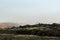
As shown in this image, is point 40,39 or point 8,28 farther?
point 8,28

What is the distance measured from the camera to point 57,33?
47.5 metres

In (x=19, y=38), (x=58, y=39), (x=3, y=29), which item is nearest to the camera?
(x=58, y=39)

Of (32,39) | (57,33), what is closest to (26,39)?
(32,39)

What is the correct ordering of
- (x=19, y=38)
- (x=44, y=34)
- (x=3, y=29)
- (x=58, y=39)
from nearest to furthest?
(x=58, y=39) → (x=19, y=38) → (x=44, y=34) → (x=3, y=29)

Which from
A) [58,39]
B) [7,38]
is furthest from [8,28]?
[58,39]

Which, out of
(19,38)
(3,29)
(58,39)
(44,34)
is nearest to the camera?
(58,39)

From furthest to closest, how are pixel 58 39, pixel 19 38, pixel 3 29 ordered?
pixel 3 29 < pixel 19 38 < pixel 58 39

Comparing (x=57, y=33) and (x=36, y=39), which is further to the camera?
(x=57, y=33)

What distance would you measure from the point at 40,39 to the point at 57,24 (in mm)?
21642

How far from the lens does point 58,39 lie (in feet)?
141

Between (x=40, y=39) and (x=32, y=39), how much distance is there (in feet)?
5.51

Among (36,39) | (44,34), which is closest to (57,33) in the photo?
(44,34)

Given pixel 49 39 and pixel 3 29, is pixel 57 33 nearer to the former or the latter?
pixel 49 39

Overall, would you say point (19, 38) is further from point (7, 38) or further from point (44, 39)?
point (44, 39)
